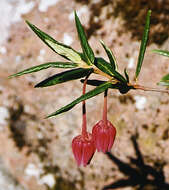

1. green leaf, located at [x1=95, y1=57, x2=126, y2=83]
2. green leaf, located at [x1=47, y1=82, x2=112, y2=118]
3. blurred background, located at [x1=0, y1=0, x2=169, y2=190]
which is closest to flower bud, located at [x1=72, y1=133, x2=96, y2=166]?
green leaf, located at [x1=47, y1=82, x2=112, y2=118]

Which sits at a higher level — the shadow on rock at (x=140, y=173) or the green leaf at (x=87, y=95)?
the green leaf at (x=87, y=95)

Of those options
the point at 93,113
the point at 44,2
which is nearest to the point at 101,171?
the point at 93,113

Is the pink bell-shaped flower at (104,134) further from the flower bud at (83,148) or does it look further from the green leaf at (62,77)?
the green leaf at (62,77)

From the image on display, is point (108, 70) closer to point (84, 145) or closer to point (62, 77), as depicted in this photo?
point (62, 77)

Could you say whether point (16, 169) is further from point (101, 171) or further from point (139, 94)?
point (139, 94)

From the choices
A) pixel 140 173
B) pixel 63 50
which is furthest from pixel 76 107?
pixel 63 50

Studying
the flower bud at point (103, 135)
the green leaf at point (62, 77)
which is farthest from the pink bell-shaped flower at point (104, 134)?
the green leaf at point (62, 77)

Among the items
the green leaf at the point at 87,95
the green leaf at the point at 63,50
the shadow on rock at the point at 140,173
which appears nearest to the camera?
the green leaf at the point at 87,95

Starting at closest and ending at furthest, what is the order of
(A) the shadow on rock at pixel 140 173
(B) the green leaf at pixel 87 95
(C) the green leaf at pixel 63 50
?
(B) the green leaf at pixel 87 95 < (C) the green leaf at pixel 63 50 < (A) the shadow on rock at pixel 140 173
